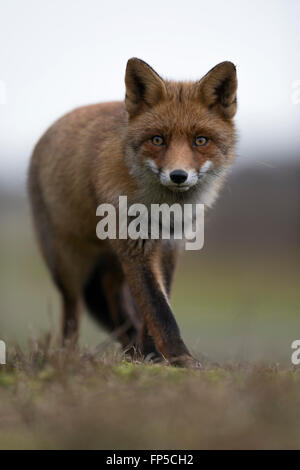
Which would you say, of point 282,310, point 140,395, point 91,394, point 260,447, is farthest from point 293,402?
point 282,310

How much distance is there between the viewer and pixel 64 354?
3.36 metres

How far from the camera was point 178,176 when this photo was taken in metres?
4.41

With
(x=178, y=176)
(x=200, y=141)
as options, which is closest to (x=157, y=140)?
(x=200, y=141)

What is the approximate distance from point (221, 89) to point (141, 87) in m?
0.63

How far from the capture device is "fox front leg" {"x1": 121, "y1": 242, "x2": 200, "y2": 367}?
4.47 metres

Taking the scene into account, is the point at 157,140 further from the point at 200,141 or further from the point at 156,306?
the point at 156,306

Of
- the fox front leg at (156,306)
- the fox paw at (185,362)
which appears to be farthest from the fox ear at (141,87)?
the fox paw at (185,362)

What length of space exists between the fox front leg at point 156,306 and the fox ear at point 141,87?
117cm

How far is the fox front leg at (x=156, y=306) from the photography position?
4.47m

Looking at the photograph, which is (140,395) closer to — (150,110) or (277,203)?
(150,110)

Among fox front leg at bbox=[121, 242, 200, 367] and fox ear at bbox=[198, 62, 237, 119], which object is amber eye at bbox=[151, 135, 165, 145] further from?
fox front leg at bbox=[121, 242, 200, 367]

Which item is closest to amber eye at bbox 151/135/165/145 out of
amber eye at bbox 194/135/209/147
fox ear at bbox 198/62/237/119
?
amber eye at bbox 194/135/209/147

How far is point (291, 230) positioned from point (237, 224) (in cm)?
186

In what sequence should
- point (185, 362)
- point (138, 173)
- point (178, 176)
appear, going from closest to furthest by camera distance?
point (185, 362) → point (178, 176) → point (138, 173)
